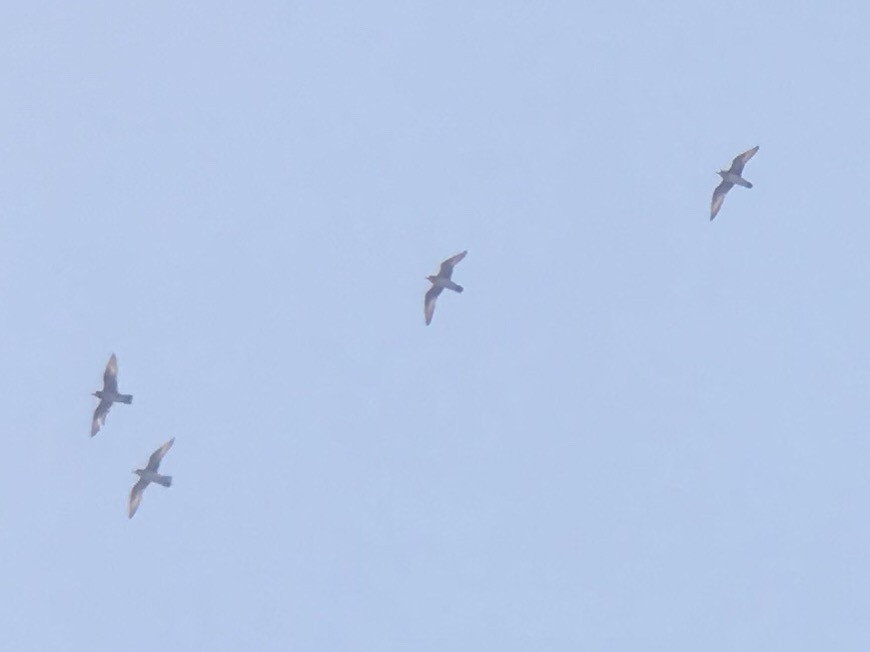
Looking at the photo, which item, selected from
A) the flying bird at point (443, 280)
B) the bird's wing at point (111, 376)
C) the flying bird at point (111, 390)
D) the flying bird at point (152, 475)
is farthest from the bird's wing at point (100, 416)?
the flying bird at point (443, 280)

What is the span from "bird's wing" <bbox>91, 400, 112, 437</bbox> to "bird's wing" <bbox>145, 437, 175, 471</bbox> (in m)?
2.43

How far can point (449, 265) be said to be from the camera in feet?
243

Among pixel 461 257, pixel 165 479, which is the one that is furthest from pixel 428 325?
pixel 165 479

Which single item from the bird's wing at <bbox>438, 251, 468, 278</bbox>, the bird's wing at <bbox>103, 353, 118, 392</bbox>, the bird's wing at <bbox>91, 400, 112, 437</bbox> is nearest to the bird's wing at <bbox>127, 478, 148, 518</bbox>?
the bird's wing at <bbox>91, 400, 112, 437</bbox>

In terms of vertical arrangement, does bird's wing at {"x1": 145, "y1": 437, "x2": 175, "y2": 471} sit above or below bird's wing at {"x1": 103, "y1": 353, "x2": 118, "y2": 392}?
below

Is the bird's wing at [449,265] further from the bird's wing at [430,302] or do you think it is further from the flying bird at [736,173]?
the flying bird at [736,173]

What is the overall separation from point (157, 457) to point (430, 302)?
13.6m

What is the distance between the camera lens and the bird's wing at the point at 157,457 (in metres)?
70.9

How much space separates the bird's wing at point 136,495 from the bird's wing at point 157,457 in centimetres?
94

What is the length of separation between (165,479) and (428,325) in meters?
13.0

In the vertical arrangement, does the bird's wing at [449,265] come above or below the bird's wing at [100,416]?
above

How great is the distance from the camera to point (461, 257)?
74.0 meters

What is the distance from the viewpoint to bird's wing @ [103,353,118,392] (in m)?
70.2

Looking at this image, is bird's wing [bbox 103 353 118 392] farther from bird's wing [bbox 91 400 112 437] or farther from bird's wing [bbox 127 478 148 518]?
bird's wing [bbox 127 478 148 518]
